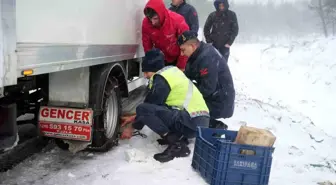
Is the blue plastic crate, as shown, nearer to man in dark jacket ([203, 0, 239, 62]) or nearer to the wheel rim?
the wheel rim

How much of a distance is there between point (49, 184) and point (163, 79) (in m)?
1.55

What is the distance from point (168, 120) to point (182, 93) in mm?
347

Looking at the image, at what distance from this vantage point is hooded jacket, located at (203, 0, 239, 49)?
25.0 ft

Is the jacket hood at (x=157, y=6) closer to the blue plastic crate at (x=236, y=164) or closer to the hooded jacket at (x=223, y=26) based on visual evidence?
the blue plastic crate at (x=236, y=164)

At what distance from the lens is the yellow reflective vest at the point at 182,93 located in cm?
384

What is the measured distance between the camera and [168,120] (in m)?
3.97

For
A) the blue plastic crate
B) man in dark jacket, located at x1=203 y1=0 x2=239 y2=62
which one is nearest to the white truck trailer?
the blue plastic crate

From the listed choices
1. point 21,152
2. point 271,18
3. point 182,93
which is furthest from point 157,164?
point 271,18

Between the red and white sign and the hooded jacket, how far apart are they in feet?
15.6

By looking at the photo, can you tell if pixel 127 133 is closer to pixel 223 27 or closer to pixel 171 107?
pixel 171 107

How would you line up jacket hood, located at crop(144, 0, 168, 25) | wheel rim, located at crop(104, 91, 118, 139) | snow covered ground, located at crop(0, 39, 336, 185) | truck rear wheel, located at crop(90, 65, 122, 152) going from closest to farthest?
snow covered ground, located at crop(0, 39, 336, 185)
truck rear wheel, located at crop(90, 65, 122, 152)
wheel rim, located at crop(104, 91, 118, 139)
jacket hood, located at crop(144, 0, 168, 25)

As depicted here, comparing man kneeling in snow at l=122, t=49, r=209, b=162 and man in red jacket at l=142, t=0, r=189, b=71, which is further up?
man in red jacket at l=142, t=0, r=189, b=71

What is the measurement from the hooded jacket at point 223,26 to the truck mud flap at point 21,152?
15.1ft

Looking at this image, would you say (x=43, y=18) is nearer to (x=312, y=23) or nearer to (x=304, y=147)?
(x=304, y=147)
